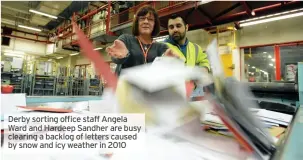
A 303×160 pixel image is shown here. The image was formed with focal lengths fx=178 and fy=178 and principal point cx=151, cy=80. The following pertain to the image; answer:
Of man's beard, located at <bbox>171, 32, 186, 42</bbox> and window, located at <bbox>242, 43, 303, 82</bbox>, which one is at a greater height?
window, located at <bbox>242, 43, 303, 82</bbox>

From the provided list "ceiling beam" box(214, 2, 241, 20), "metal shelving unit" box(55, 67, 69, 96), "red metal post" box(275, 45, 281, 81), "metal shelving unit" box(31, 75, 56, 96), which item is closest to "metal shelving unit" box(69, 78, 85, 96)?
"metal shelving unit" box(55, 67, 69, 96)

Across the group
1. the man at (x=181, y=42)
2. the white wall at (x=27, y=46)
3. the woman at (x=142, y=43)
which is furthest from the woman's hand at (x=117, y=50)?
the white wall at (x=27, y=46)

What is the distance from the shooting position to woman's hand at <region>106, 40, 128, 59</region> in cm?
44

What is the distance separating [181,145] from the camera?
10.7 inches

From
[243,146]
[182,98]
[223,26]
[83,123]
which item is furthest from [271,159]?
[223,26]

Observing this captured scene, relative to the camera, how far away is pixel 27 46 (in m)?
8.23

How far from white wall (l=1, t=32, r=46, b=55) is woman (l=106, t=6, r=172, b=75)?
9.46 metres
